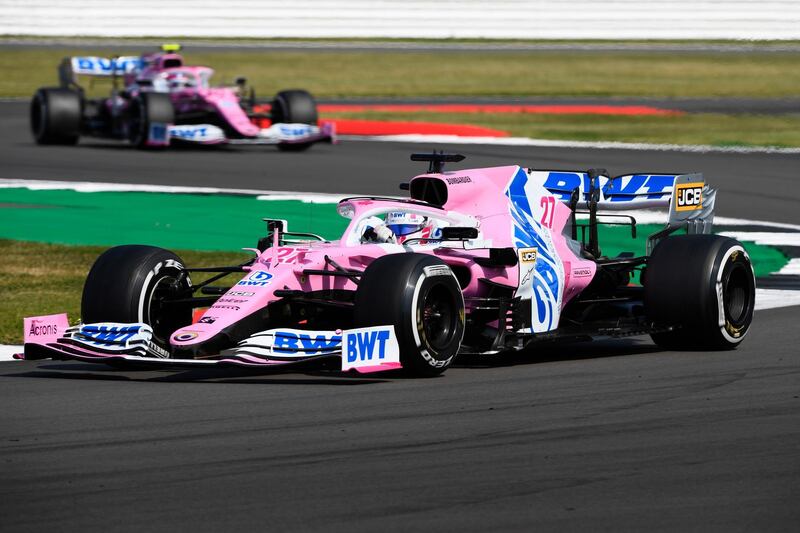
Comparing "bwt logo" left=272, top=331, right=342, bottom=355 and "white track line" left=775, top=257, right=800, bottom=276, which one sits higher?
"white track line" left=775, top=257, right=800, bottom=276

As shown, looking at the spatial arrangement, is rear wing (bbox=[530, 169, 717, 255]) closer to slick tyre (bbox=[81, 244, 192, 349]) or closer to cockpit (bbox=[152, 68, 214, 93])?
slick tyre (bbox=[81, 244, 192, 349])

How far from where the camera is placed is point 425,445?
295 inches

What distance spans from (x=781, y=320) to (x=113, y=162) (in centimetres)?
1521

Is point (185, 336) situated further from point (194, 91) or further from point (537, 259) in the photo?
point (194, 91)

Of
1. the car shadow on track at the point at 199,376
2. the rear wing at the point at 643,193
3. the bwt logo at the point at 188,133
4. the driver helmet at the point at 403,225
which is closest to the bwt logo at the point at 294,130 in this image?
the bwt logo at the point at 188,133

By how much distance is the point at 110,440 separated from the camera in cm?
764

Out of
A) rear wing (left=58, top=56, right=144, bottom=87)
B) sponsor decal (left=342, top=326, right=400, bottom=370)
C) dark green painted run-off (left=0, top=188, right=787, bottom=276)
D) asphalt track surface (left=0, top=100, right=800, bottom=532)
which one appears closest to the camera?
asphalt track surface (left=0, top=100, right=800, bottom=532)

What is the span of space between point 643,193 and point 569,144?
663 inches

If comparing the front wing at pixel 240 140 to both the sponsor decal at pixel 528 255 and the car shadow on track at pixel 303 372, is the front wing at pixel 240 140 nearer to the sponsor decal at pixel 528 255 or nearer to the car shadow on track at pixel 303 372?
the car shadow on track at pixel 303 372

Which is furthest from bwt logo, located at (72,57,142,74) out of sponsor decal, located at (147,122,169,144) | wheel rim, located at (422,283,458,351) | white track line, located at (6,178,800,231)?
wheel rim, located at (422,283,458,351)

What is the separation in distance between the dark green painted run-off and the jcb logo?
3677 millimetres

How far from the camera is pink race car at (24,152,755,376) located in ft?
30.3

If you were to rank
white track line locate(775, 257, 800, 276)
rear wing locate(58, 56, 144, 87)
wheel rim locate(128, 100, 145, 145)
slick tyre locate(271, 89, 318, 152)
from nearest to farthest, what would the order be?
white track line locate(775, 257, 800, 276) < wheel rim locate(128, 100, 145, 145) < slick tyre locate(271, 89, 318, 152) < rear wing locate(58, 56, 144, 87)

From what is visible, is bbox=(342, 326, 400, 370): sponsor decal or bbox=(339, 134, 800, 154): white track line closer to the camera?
bbox=(342, 326, 400, 370): sponsor decal
